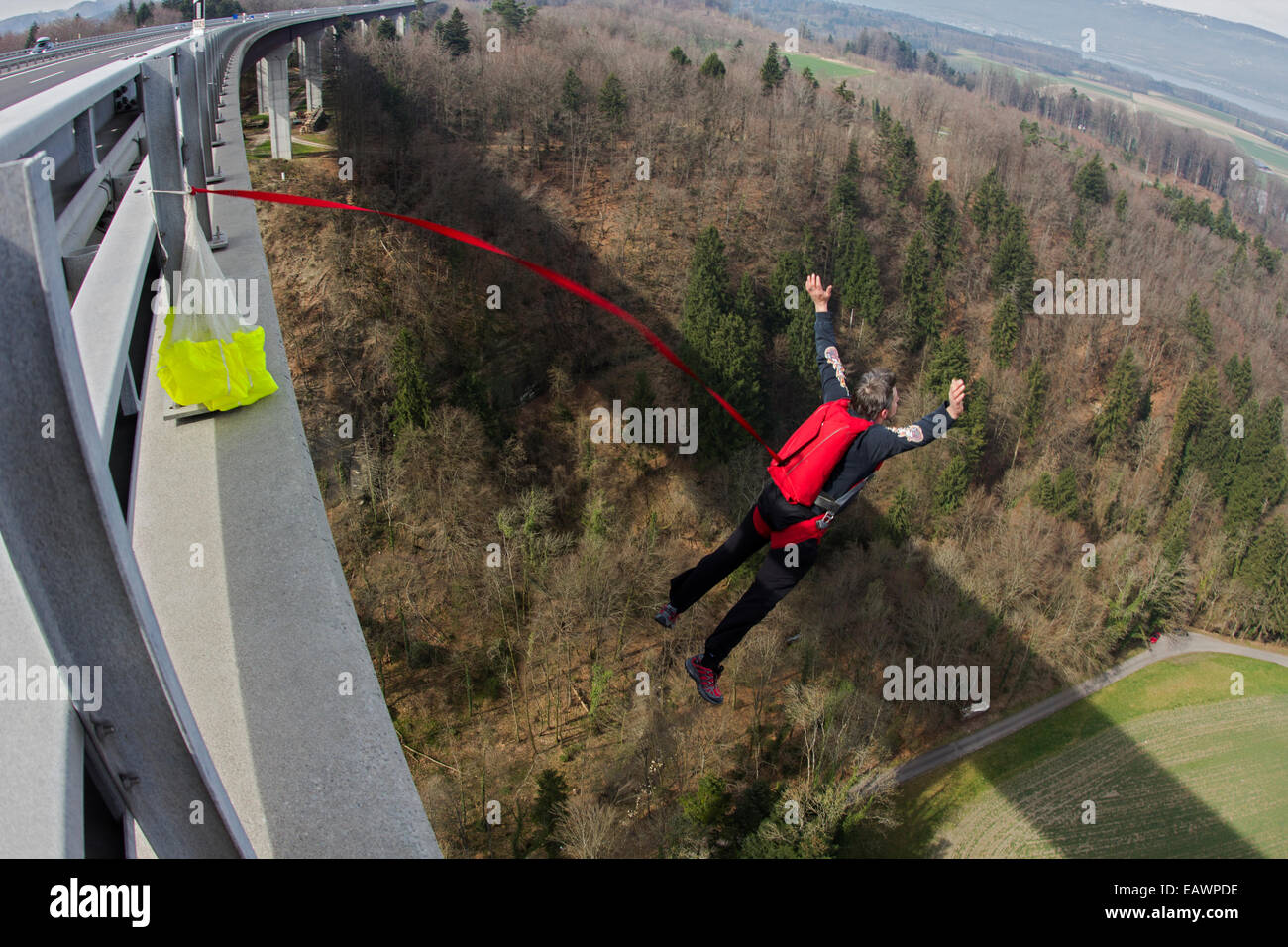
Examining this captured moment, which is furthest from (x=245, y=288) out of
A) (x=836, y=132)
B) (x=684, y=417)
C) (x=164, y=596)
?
(x=836, y=132)

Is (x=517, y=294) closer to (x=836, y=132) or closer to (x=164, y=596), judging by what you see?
(x=836, y=132)

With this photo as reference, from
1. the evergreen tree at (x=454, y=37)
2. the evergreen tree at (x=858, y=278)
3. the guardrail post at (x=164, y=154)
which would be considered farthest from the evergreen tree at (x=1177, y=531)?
the evergreen tree at (x=454, y=37)

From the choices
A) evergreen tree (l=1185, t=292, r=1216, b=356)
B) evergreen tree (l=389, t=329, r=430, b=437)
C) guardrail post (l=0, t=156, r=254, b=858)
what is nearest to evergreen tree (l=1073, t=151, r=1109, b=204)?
evergreen tree (l=1185, t=292, r=1216, b=356)

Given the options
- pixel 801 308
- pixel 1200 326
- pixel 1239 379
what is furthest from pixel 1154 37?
pixel 801 308

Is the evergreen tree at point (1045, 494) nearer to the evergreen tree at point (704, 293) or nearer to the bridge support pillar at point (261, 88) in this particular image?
the evergreen tree at point (704, 293)

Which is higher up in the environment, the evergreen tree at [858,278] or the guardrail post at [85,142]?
the guardrail post at [85,142]

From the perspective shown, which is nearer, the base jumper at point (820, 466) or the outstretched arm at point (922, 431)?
the outstretched arm at point (922, 431)
